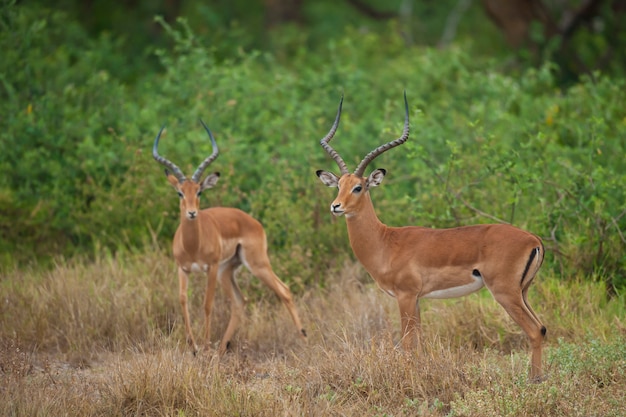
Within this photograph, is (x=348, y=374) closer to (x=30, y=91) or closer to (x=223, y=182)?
(x=223, y=182)

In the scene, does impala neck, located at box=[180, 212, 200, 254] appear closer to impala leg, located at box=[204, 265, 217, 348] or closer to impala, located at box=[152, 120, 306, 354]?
impala, located at box=[152, 120, 306, 354]

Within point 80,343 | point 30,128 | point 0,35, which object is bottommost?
point 80,343

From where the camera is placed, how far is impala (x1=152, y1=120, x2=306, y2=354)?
26.1 ft

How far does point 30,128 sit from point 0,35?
1639mm

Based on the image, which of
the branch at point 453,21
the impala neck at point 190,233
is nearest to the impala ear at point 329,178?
the impala neck at point 190,233

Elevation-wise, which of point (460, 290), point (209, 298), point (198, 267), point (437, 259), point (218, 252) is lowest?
point (209, 298)

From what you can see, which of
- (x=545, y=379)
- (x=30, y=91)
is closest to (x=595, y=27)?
(x=30, y=91)

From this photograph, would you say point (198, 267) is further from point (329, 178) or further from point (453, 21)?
point (453, 21)

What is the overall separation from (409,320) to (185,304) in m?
2.00

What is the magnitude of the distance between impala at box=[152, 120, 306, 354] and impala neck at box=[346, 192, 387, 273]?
3.80 ft

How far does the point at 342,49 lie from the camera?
17.3m

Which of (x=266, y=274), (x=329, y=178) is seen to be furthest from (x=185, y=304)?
(x=329, y=178)

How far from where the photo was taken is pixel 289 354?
776 centimetres

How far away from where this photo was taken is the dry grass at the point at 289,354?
594 cm
